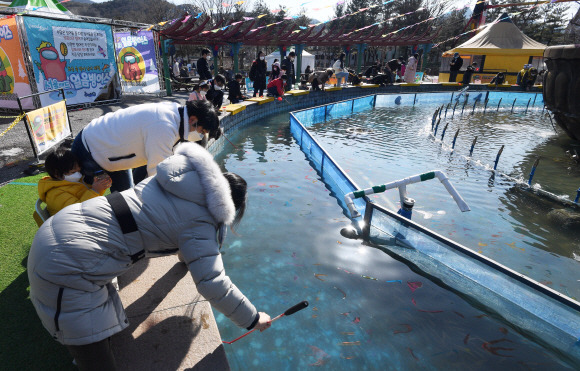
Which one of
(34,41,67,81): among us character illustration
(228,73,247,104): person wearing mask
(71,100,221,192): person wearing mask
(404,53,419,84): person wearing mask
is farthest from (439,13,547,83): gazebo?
(71,100,221,192): person wearing mask

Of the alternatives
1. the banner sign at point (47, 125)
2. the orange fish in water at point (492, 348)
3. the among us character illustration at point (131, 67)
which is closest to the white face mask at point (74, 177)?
the banner sign at point (47, 125)

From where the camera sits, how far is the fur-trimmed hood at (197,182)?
149cm

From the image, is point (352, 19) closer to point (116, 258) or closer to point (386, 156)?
point (386, 156)

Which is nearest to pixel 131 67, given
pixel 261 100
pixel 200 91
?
pixel 261 100

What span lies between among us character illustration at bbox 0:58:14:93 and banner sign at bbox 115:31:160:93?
3.47 metres

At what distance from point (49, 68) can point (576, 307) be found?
1243 cm

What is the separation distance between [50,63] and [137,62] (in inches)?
144

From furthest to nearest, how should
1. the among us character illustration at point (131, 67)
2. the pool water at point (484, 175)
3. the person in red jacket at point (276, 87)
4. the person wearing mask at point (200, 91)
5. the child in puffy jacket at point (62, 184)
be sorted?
the person in red jacket at point (276, 87) → the among us character illustration at point (131, 67) → the person wearing mask at point (200, 91) → the pool water at point (484, 175) → the child in puffy jacket at point (62, 184)

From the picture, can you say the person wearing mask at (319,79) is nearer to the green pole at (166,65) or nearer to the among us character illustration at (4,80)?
the green pole at (166,65)

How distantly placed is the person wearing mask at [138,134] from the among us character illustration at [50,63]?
9.10 meters

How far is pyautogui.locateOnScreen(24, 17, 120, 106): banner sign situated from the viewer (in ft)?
30.0

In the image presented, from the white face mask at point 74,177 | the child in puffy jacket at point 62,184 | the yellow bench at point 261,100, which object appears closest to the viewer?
the child in puffy jacket at point 62,184

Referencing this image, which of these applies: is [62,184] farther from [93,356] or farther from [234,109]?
[234,109]

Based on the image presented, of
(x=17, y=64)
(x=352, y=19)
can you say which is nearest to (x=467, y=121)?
(x=17, y=64)
